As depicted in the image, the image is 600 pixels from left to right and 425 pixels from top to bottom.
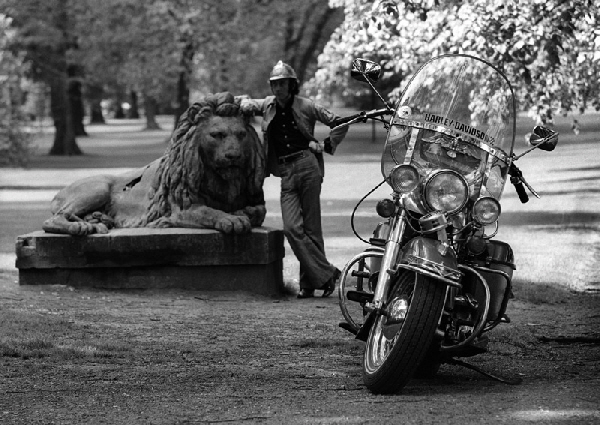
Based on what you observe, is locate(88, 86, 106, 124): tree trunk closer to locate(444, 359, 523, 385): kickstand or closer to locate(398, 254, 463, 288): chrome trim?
locate(444, 359, 523, 385): kickstand

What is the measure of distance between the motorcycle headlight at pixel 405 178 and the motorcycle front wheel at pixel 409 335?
48cm

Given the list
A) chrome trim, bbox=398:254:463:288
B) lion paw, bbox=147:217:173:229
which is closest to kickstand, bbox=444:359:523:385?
chrome trim, bbox=398:254:463:288

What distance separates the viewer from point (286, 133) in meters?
11.6

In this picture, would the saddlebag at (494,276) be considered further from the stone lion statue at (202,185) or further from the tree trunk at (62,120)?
the tree trunk at (62,120)

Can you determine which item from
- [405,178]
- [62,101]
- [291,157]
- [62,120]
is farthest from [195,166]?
[62,120]

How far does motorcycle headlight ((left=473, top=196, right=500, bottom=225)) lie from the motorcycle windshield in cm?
18

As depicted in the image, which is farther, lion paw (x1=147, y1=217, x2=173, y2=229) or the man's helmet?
lion paw (x1=147, y1=217, x2=173, y2=229)

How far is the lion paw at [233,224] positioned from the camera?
11.5 m

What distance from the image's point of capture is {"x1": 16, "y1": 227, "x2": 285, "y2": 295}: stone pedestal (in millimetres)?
11539

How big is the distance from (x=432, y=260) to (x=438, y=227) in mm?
241

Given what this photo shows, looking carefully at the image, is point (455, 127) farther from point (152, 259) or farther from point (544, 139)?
point (152, 259)

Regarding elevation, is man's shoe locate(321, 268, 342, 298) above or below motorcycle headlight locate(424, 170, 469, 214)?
below

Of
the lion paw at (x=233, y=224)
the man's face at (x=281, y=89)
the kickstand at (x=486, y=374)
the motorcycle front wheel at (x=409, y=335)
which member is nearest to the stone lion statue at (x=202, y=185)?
the lion paw at (x=233, y=224)

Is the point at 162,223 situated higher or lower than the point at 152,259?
higher
